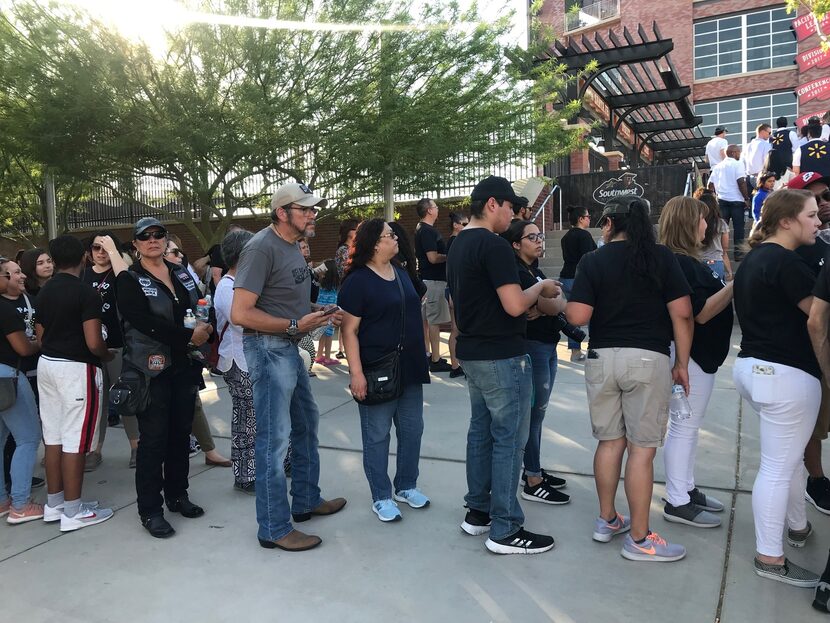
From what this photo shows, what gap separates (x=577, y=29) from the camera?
1162 inches

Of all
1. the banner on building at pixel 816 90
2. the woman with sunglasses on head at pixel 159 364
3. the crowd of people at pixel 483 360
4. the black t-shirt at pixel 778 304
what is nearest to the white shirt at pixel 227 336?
the crowd of people at pixel 483 360

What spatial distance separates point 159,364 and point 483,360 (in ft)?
6.25

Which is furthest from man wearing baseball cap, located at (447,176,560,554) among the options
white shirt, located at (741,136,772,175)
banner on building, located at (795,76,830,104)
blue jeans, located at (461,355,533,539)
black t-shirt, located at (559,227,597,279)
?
banner on building, located at (795,76,830,104)

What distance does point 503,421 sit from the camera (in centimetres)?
335

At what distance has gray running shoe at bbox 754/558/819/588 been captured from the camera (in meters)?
3.01

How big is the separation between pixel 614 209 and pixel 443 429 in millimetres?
2941

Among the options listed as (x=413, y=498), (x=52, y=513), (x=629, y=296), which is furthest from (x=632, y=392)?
(x=52, y=513)

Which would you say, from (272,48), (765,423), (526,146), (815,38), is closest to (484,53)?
(526,146)

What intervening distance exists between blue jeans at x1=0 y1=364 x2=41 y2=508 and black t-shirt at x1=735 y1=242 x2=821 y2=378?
13.7 ft

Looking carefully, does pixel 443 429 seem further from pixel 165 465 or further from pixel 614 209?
pixel 614 209

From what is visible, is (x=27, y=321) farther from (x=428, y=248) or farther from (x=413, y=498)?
(x=428, y=248)

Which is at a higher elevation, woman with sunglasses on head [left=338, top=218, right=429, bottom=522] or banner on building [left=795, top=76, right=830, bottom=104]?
banner on building [left=795, top=76, right=830, bottom=104]

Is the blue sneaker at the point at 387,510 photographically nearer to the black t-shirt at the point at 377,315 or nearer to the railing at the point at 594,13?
the black t-shirt at the point at 377,315

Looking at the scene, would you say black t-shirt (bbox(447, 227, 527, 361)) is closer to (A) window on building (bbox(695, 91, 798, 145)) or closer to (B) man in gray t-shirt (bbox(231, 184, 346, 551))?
(B) man in gray t-shirt (bbox(231, 184, 346, 551))
